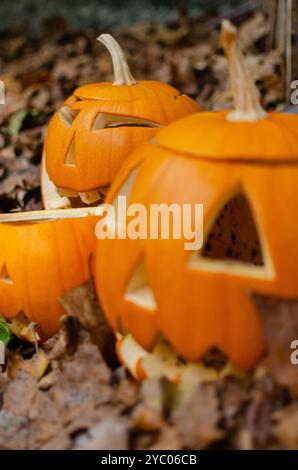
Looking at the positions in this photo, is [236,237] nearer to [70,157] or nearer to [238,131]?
[238,131]

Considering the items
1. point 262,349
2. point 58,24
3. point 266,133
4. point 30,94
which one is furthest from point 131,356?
point 58,24

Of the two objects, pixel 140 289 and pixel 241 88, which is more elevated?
pixel 241 88

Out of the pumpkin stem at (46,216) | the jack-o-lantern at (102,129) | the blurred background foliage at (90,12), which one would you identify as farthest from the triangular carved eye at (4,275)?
the blurred background foliage at (90,12)

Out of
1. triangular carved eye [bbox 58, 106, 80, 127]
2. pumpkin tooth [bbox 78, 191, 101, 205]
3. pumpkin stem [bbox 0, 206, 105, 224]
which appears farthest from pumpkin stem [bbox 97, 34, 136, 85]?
pumpkin stem [bbox 0, 206, 105, 224]

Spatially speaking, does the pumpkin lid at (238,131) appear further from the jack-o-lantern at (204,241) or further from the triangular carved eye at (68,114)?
the triangular carved eye at (68,114)

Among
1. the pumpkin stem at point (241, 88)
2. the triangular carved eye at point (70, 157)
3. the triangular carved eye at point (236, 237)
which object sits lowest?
the triangular carved eye at point (236, 237)

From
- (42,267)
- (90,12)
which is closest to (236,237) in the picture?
(42,267)
